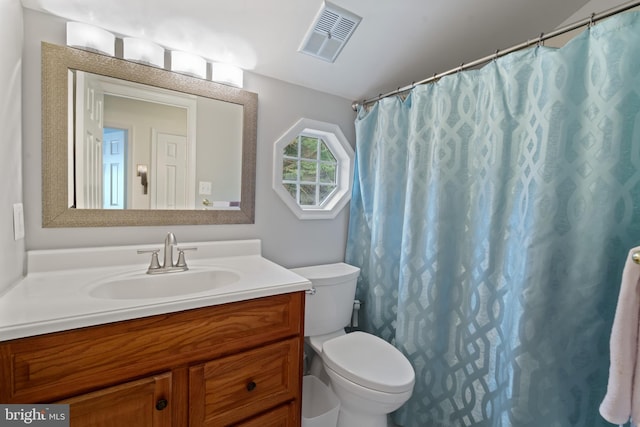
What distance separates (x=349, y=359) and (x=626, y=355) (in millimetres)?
993

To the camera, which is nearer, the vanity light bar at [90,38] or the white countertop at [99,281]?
the white countertop at [99,281]

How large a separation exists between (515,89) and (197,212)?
1578 millimetres

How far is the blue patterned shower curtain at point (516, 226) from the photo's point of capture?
3.26 feet

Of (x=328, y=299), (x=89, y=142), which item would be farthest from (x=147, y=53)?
(x=328, y=299)

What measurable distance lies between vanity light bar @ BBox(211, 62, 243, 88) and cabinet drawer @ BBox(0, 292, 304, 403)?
1.14m

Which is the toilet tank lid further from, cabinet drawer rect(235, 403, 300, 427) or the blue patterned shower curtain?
cabinet drawer rect(235, 403, 300, 427)

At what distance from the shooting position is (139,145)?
1.35 meters

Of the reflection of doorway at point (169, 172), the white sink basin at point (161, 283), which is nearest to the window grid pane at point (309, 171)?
the reflection of doorway at point (169, 172)

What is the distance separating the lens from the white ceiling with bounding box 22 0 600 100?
1.23 metres

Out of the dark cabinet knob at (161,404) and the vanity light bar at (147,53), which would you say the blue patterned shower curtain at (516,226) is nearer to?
the vanity light bar at (147,53)

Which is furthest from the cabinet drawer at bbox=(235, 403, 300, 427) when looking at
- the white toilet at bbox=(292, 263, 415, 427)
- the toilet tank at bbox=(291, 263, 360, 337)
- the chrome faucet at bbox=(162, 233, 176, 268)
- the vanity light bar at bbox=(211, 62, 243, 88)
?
the vanity light bar at bbox=(211, 62, 243, 88)

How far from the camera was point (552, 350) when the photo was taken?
1086 millimetres

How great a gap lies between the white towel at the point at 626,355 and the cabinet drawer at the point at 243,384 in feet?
3.27

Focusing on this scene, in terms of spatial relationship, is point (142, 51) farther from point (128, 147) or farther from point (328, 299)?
point (328, 299)
